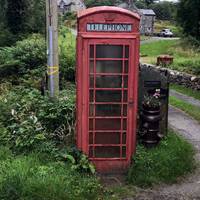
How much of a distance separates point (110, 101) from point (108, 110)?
0.53 feet

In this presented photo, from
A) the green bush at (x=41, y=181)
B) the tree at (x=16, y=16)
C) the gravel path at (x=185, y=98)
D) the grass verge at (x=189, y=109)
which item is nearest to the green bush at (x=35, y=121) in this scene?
the green bush at (x=41, y=181)

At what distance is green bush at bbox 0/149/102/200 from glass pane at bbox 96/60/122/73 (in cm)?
157

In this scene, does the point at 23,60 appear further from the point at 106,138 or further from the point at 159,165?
the point at 159,165

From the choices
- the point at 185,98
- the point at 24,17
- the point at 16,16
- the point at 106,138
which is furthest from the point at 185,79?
the point at 106,138

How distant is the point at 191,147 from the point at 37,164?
12.0ft

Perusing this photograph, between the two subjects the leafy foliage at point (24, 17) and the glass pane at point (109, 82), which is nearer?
the glass pane at point (109, 82)

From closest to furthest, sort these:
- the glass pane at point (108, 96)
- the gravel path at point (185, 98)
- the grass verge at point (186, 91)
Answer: the glass pane at point (108, 96)
the gravel path at point (185, 98)
the grass verge at point (186, 91)

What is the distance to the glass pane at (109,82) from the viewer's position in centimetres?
736

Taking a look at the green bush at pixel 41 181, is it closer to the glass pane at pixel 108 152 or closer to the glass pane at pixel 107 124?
the glass pane at pixel 108 152

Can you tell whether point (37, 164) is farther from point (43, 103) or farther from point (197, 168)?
point (197, 168)

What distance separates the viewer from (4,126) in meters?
8.42

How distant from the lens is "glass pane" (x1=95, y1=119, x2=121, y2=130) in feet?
24.7

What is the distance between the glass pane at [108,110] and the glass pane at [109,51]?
80 centimetres

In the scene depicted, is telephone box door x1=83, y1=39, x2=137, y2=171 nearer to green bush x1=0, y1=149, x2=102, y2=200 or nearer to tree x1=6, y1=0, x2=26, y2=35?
green bush x1=0, y1=149, x2=102, y2=200
